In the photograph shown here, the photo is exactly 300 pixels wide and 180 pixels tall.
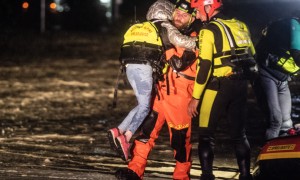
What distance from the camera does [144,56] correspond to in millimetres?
7309

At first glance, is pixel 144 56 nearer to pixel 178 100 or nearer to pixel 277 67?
pixel 178 100

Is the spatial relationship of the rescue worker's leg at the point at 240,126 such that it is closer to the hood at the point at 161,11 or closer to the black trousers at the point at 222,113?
the black trousers at the point at 222,113

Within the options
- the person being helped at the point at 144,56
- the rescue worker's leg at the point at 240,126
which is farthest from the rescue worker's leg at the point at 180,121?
the rescue worker's leg at the point at 240,126

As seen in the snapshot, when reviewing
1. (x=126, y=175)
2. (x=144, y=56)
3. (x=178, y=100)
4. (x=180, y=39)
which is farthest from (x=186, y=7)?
(x=126, y=175)

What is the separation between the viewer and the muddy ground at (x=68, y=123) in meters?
8.43

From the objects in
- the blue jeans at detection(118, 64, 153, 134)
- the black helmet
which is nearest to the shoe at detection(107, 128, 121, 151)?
the blue jeans at detection(118, 64, 153, 134)

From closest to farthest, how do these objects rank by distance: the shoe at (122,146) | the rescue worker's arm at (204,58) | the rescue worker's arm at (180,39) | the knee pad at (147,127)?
the rescue worker's arm at (204,58) < the rescue worker's arm at (180,39) < the shoe at (122,146) < the knee pad at (147,127)

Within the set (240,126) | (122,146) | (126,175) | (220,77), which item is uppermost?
(220,77)

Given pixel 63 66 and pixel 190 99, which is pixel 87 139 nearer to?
pixel 190 99

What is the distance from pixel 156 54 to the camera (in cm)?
731

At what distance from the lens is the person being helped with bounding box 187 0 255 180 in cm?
680

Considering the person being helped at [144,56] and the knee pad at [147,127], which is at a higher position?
the person being helped at [144,56]

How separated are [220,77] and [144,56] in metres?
0.86

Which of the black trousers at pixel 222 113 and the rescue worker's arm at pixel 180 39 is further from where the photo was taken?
the rescue worker's arm at pixel 180 39
